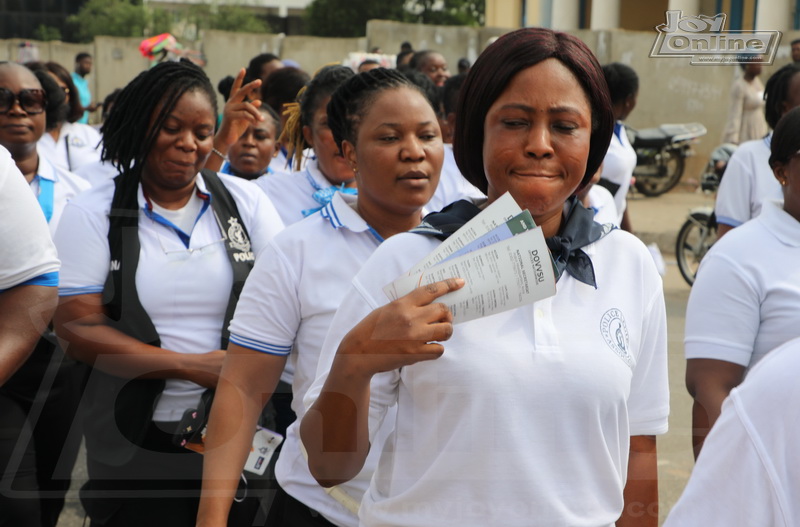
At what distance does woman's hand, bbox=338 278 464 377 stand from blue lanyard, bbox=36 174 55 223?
102 inches

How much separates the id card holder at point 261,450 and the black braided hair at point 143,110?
3.06ft

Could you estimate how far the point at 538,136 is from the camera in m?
1.76

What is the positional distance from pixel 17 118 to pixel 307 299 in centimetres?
224

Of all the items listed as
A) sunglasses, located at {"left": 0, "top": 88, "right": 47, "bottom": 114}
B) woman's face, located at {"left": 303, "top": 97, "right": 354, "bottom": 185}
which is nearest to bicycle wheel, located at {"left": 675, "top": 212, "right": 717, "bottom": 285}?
woman's face, located at {"left": 303, "top": 97, "right": 354, "bottom": 185}

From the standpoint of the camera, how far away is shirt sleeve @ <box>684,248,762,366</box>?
104 inches

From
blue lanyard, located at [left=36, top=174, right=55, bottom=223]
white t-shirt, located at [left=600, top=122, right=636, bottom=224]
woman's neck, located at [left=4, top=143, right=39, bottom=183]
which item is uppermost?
woman's neck, located at [left=4, top=143, right=39, bottom=183]

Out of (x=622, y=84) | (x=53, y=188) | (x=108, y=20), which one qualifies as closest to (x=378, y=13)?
(x=108, y=20)

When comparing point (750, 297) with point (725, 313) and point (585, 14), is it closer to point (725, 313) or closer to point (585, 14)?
point (725, 313)

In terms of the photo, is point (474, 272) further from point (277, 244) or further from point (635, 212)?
point (635, 212)

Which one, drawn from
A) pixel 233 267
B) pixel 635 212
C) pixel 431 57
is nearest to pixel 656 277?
pixel 233 267

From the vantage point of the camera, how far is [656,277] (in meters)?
1.89

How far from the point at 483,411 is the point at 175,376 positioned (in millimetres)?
1464

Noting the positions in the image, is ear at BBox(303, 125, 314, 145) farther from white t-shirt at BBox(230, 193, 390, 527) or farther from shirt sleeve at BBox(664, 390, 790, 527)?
shirt sleeve at BBox(664, 390, 790, 527)

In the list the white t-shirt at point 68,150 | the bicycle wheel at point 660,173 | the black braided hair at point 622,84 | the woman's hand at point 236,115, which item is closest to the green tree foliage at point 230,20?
the bicycle wheel at point 660,173
